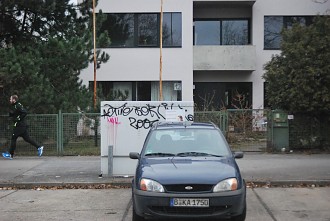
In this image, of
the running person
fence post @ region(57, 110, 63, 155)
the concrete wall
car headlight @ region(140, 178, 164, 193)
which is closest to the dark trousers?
the running person

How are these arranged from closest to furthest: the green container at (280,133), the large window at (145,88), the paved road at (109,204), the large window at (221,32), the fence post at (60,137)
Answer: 1. the paved road at (109,204)
2. the fence post at (60,137)
3. the green container at (280,133)
4. the large window at (145,88)
5. the large window at (221,32)

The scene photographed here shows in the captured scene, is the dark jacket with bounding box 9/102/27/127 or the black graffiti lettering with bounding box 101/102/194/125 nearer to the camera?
the black graffiti lettering with bounding box 101/102/194/125

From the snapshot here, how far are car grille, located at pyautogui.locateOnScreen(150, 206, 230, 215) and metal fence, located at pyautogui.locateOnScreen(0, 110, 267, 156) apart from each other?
29.1ft

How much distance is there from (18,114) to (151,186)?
8395 millimetres

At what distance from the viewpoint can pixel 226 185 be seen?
6.28 m

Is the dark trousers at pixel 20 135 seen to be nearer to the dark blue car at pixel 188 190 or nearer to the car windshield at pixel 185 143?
the car windshield at pixel 185 143

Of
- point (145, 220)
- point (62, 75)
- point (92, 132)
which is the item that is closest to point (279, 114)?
point (92, 132)

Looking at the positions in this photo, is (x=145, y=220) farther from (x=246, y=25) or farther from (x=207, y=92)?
(x=246, y=25)

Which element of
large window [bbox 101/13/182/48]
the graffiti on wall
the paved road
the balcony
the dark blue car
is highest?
large window [bbox 101/13/182/48]

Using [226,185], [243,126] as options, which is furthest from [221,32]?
[226,185]

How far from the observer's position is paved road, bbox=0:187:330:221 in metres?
7.38

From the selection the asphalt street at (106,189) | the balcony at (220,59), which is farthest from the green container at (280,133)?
the balcony at (220,59)

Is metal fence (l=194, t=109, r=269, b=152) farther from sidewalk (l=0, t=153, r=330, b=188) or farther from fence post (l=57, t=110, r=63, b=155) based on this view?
fence post (l=57, t=110, r=63, b=155)

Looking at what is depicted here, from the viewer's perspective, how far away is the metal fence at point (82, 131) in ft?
48.6
